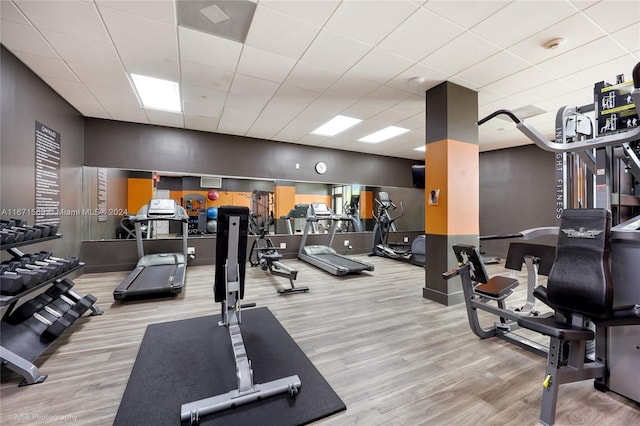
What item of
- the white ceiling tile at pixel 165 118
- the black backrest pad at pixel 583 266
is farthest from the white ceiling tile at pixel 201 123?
the black backrest pad at pixel 583 266

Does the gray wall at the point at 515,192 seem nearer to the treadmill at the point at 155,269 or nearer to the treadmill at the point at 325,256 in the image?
the treadmill at the point at 325,256

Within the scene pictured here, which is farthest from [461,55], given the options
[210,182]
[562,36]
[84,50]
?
[210,182]

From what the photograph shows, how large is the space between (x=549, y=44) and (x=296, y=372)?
4.03m

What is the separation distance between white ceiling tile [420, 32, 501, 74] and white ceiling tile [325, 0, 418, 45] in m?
0.73

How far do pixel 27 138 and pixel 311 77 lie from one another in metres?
3.59

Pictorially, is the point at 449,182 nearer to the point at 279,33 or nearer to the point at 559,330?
the point at 559,330

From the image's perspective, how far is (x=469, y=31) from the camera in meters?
2.70

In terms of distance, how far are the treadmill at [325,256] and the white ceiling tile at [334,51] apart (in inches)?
131

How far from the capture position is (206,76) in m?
3.64

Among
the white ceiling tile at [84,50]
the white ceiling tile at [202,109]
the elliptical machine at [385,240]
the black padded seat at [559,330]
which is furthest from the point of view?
the elliptical machine at [385,240]

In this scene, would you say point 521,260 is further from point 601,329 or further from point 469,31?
point 469,31

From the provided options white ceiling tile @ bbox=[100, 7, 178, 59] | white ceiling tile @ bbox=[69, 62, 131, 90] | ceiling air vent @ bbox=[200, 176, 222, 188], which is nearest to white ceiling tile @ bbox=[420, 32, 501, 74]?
white ceiling tile @ bbox=[100, 7, 178, 59]

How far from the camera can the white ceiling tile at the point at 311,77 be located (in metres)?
3.45

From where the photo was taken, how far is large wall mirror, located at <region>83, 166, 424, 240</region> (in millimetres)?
5488
